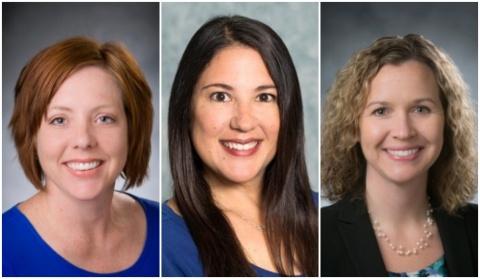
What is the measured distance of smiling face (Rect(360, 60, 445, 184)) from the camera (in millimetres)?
2965

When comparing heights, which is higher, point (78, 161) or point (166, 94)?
point (166, 94)

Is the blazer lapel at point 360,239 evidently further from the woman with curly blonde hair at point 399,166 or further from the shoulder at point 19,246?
the shoulder at point 19,246

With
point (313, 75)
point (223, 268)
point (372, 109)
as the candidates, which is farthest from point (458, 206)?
point (223, 268)

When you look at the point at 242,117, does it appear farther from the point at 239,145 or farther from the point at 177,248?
the point at 177,248

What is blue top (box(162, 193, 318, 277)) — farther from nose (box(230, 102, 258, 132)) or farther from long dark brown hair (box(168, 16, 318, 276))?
nose (box(230, 102, 258, 132))

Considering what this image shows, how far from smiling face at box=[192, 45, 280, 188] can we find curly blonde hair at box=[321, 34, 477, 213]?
0.96ft

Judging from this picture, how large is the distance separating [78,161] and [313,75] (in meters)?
1.03

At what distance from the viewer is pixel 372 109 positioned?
2979 millimetres

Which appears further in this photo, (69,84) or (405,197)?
(405,197)

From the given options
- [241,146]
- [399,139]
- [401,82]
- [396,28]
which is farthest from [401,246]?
[396,28]

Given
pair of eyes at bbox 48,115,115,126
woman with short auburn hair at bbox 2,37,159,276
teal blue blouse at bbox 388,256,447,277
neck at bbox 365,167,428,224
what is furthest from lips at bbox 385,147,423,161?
pair of eyes at bbox 48,115,115,126

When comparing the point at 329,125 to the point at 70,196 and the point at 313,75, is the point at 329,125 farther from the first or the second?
the point at 70,196

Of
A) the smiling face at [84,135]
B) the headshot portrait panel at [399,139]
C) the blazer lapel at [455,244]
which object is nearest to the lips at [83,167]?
the smiling face at [84,135]

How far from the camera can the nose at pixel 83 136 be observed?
284 centimetres
